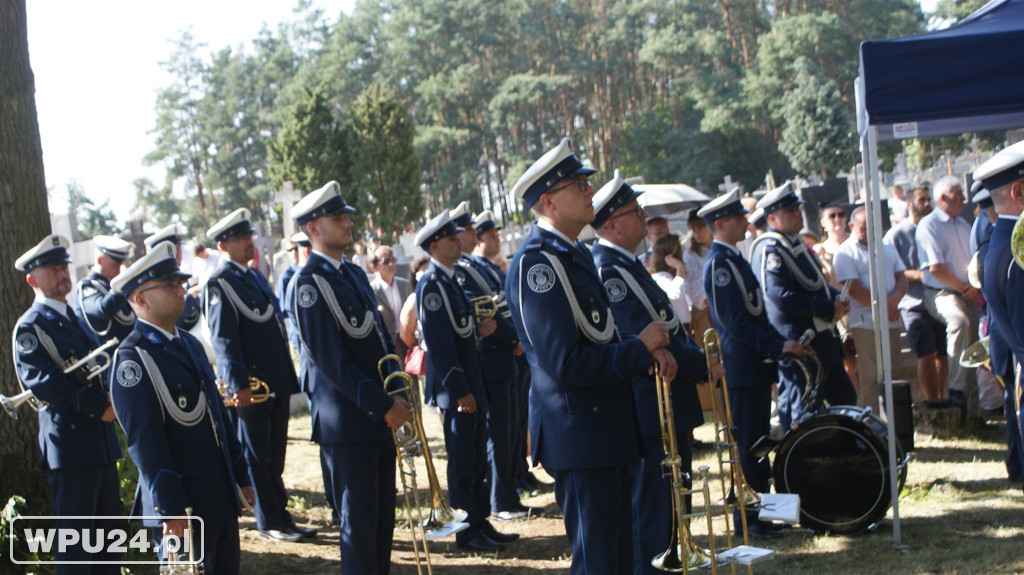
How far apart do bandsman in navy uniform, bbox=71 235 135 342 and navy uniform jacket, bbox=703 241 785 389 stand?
4357 mm

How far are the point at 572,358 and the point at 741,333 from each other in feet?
8.41

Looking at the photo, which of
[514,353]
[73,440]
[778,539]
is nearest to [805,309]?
[778,539]

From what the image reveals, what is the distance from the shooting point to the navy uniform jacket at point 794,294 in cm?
711

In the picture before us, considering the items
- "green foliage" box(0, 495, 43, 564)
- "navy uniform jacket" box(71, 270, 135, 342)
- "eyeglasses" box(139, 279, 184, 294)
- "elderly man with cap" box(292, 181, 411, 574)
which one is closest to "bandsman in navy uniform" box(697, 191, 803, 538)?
"elderly man with cap" box(292, 181, 411, 574)

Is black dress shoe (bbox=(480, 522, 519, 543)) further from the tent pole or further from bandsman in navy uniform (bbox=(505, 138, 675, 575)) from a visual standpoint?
bandsman in navy uniform (bbox=(505, 138, 675, 575))

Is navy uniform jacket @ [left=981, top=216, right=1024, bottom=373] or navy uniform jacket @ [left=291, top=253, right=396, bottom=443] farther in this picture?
navy uniform jacket @ [left=291, top=253, right=396, bottom=443]

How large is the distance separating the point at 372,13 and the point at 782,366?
237 ft

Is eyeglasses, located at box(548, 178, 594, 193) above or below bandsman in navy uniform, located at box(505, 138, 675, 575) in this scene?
above

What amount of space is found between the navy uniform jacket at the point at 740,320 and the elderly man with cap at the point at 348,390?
88.9 inches

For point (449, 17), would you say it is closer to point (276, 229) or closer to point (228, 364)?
point (276, 229)

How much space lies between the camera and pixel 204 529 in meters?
4.52

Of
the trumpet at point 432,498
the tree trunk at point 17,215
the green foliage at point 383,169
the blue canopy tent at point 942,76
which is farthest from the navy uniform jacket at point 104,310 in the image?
the green foliage at point 383,169

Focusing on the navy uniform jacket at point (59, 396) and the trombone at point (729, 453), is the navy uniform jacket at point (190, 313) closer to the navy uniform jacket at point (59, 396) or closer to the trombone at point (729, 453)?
the navy uniform jacket at point (59, 396)

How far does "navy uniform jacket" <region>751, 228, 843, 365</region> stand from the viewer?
7113mm
